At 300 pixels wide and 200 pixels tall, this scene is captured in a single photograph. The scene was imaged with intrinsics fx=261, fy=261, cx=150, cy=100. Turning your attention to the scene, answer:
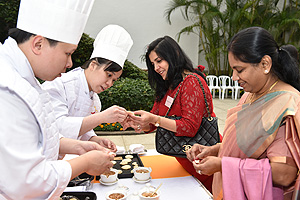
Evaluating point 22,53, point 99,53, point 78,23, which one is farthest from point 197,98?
point 22,53

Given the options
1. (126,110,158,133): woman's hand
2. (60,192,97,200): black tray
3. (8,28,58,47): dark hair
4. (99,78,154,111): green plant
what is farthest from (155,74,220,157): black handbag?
(99,78,154,111): green plant

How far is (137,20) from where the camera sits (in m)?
11.1

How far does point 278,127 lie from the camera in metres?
1.28

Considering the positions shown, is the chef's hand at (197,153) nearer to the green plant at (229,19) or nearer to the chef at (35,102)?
the chef at (35,102)

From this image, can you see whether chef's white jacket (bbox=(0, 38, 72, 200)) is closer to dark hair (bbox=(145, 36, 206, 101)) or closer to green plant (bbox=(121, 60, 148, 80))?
dark hair (bbox=(145, 36, 206, 101))

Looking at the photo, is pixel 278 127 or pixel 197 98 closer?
pixel 278 127

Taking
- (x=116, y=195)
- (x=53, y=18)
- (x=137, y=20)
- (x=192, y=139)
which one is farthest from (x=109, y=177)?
(x=137, y=20)

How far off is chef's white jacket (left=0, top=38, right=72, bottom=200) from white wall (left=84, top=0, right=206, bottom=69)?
9973 millimetres

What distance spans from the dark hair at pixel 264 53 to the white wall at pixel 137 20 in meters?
9.51

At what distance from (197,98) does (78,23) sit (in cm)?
116

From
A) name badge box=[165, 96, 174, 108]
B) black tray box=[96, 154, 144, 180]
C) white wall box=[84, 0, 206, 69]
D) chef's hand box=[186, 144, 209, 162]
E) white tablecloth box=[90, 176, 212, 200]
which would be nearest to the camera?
white tablecloth box=[90, 176, 212, 200]

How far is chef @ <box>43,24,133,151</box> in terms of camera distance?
1889 millimetres

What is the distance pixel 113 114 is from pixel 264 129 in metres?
1.08

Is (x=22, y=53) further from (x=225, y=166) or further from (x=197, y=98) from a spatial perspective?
(x=197, y=98)
